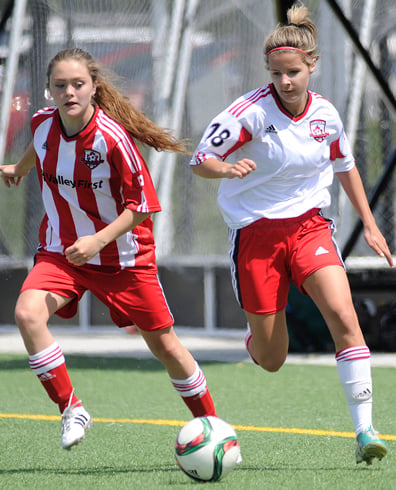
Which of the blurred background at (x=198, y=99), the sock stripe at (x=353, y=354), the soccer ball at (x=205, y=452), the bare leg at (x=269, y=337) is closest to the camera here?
the soccer ball at (x=205, y=452)

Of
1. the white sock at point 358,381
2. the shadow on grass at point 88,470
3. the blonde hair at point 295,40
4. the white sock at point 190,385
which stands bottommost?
the shadow on grass at point 88,470

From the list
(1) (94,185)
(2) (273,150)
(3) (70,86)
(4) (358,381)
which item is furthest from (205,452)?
(3) (70,86)

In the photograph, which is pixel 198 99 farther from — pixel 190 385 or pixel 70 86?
pixel 190 385

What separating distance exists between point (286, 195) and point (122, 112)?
930mm

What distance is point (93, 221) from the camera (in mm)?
5086

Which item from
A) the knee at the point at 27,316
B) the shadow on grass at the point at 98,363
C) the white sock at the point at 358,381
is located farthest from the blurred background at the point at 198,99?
the knee at the point at 27,316

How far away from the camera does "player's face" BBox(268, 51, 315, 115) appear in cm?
498

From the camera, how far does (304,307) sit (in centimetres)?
1011

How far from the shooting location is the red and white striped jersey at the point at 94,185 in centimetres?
499

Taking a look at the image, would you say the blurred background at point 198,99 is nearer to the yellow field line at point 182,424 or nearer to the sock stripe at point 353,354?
the yellow field line at point 182,424

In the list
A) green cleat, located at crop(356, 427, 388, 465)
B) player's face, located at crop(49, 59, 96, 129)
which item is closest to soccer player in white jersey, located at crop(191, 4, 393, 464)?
green cleat, located at crop(356, 427, 388, 465)

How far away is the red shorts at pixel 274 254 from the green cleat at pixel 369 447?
2.62 feet

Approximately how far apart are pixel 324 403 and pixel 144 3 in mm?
7029

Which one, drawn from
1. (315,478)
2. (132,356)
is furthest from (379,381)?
(315,478)
